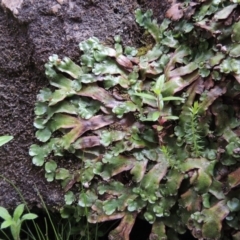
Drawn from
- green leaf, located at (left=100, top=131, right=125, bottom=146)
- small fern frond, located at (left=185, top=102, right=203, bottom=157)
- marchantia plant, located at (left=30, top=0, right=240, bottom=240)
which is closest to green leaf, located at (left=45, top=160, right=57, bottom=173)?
marchantia plant, located at (left=30, top=0, right=240, bottom=240)

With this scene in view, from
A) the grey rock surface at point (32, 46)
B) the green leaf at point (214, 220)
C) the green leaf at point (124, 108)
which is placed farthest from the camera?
the grey rock surface at point (32, 46)

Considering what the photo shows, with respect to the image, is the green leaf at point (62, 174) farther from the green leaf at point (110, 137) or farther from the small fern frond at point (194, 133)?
the small fern frond at point (194, 133)

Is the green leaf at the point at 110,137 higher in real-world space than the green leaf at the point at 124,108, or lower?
lower

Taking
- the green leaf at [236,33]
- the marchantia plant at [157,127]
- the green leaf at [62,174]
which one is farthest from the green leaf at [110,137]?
the green leaf at [236,33]

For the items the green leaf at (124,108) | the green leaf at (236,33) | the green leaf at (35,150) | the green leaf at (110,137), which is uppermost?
the green leaf at (236,33)

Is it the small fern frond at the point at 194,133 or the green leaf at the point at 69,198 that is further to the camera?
the green leaf at the point at 69,198

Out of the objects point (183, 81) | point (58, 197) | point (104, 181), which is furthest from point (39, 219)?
point (183, 81)

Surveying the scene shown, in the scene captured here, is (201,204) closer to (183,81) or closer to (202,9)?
(183,81)
